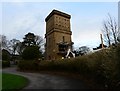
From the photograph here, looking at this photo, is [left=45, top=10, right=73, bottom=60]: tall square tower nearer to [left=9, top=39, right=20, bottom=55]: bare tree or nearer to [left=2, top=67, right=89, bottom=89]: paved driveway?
[left=9, top=39, right=20, bottom=55]: bare tree

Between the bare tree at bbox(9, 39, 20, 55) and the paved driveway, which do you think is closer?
the paved driveway

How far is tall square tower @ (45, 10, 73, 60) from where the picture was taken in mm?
65625

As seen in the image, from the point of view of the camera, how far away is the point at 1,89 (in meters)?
16.3

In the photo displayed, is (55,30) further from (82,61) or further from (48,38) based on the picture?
(82,61)

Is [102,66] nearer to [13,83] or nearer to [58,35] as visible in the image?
[13,83]

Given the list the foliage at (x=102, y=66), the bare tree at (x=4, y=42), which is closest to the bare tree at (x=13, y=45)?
the bare tree at (x=4, y=42)

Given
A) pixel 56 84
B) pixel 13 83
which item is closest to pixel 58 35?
pixel 13 83

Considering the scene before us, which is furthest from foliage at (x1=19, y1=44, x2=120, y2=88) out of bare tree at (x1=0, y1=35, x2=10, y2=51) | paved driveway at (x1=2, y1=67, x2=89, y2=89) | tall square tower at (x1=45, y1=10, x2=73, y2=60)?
bare tree at (x1=0, y1=35, x2=10, y2=51)

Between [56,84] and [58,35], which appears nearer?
[56,84]

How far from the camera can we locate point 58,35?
6688cm

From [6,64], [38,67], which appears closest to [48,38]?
[6,64]

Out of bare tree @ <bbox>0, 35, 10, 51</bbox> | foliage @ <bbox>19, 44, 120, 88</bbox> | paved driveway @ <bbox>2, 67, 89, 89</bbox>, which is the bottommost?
paved driveway @ <bbox>2, 67, 89, 89</bbox>

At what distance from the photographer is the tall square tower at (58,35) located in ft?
215

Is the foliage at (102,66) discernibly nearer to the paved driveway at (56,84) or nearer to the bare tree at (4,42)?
the paved driveway at (56,84)
